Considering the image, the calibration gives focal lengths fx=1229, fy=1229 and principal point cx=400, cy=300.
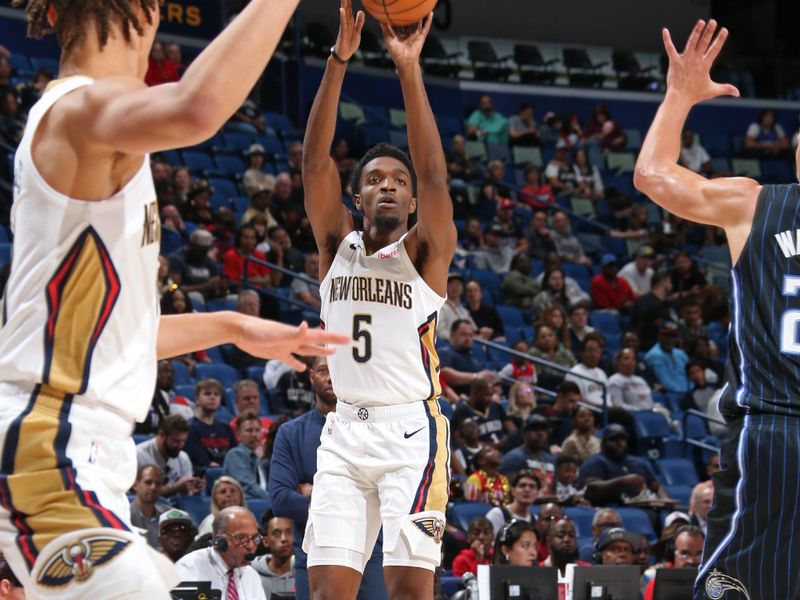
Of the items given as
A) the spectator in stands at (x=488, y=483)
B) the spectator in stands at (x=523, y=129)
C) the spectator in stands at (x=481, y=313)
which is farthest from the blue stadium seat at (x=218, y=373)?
the spectator in stands at (x=523, y=129)

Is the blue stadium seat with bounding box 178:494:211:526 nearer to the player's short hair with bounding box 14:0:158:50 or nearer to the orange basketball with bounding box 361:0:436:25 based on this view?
the orange basketball with bounding box 361:0:436:25

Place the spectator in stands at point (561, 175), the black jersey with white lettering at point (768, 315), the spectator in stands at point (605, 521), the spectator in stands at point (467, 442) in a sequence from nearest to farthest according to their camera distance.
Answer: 1. the black jersey with white lettering at point (768, 315)
2. the spectator in stands at point (605, 521)
3. the spectator in stands at point (467, 442)
4. the spectator in stands at point (561, 175)

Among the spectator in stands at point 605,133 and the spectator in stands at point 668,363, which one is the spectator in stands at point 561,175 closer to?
the spectator in stands at point 605,133

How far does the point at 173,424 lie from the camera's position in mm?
10117

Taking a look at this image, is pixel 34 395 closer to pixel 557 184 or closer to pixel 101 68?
pixel 101 68

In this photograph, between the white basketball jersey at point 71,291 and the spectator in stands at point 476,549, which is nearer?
the white basketball jersey at point 71,291

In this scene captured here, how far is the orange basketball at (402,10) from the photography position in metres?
5.63

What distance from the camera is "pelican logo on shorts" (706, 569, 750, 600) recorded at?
426cm

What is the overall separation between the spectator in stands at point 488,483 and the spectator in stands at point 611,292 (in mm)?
6555

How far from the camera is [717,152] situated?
23609 millimetres

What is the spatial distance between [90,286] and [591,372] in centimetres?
1258

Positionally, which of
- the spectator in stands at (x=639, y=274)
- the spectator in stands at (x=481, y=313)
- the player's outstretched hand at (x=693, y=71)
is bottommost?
the player's outstretched hand at (x=693, y=71)

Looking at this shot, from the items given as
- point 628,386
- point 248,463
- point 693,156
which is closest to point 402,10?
point 248,463

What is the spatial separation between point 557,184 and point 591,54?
5322 mm
